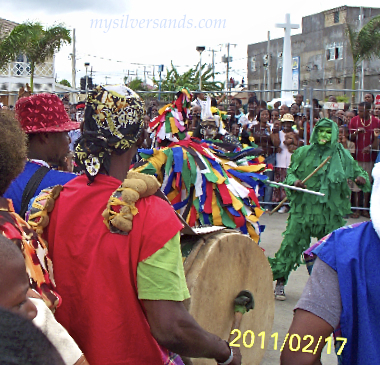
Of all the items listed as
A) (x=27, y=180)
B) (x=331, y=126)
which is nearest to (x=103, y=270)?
(x=27, y=180)

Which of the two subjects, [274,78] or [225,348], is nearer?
[225,348]

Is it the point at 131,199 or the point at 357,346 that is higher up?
the point at 131,199

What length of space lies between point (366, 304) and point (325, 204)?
13.0 ft

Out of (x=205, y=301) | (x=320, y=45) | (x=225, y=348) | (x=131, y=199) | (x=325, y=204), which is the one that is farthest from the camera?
(x=320, y=45)

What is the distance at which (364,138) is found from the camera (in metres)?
9.10

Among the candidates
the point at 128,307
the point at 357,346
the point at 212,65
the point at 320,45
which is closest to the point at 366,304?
the point at 357,346

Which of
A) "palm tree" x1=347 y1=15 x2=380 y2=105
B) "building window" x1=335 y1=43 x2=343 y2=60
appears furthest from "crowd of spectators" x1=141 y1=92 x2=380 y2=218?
"building window" x1=335 y1=43 x2=343 y2=60

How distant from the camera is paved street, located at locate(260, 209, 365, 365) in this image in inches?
160

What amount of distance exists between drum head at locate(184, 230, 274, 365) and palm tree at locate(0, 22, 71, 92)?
15.3 m

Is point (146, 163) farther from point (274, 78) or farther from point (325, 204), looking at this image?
point (274, 78)

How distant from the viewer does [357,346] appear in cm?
159

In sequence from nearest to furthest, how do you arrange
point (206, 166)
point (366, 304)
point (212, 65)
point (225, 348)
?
1. point (366, 304)
2. point (225, 348)
3. point (206, 166)
4. point (212, 65)

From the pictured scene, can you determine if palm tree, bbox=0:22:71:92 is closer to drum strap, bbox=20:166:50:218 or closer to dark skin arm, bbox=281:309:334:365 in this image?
drum strap, bbox=20:166:50:218

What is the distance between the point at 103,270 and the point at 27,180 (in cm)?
97
